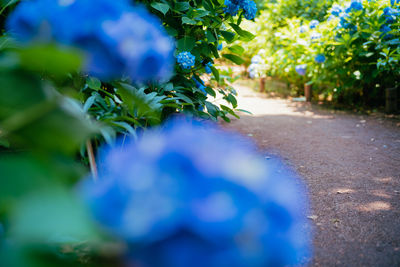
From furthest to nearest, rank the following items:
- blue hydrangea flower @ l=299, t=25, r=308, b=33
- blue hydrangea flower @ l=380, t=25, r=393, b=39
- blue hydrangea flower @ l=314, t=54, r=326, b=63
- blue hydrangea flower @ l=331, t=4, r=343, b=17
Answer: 1. blue hydrangea flower @ l=299, t=25, r=308, b=33
2. blue hydrangea flower @ l=314, t=54, r=326, b=63
3. blue hydrangea flower @ l=331, t=4, r=343, b=17
4. blue hydrangea flower @ l=380, t=25, r=393, b=39

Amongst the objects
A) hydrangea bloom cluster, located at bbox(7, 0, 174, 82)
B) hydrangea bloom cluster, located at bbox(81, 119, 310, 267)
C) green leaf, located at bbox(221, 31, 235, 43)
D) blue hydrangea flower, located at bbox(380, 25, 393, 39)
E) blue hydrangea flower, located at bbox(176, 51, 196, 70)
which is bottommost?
hydrangea bloom cluster, located at bbox(81, 119, 310, 267)

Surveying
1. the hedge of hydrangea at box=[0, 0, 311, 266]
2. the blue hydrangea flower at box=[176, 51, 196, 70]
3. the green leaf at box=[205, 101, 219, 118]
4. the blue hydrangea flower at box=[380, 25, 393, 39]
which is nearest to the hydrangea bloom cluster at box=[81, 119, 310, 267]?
the hedge of hydrangea at box=[0, 0, 311, 266]

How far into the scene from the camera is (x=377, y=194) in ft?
7.42

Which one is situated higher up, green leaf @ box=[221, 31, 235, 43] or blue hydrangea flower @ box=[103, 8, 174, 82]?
green leaf @ box=[221, 31, 235, 43]

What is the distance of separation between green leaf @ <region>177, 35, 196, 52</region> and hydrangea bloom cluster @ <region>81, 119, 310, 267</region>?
1709mm

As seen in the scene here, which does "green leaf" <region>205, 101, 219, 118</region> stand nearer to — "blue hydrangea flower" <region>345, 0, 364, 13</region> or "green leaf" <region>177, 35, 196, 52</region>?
"green leaf" <region>177, 35, 196, 52</region>

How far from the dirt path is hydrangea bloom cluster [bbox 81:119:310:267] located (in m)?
1.37

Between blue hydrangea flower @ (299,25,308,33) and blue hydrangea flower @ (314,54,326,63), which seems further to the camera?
blue hydrangea flower @ (299,25,308,33)

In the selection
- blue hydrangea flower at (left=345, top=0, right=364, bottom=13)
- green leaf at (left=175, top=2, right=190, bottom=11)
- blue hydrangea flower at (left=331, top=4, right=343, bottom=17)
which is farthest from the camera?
blue hydrangea flower at (left=331, top=4, right=343, bottom=17)

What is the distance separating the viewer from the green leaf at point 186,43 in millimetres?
2004

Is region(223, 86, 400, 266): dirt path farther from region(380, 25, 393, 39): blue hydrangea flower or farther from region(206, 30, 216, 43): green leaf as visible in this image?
region(206, 30, 216, 43): green leaf

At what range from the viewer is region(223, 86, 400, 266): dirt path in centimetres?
166

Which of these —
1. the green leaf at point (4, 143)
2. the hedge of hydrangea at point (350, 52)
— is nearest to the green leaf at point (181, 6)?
the green leaf at point (4, 143)

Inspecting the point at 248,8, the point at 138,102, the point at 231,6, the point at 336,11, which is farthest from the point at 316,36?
the point at 138,102
